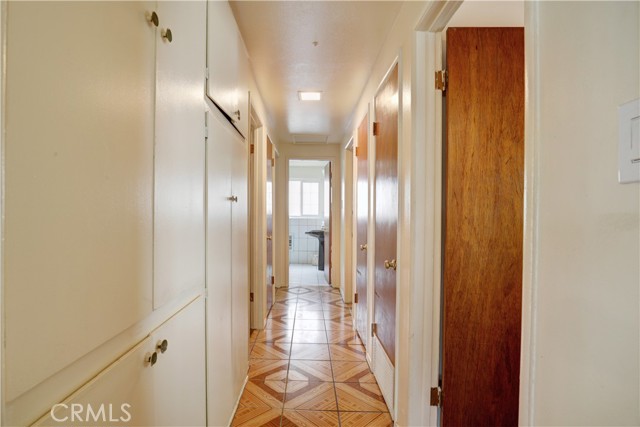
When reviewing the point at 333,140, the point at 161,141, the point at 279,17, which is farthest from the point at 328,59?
the point at 333,140

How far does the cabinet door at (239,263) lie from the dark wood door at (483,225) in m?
1.17

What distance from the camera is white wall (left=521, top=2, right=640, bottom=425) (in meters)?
0.51

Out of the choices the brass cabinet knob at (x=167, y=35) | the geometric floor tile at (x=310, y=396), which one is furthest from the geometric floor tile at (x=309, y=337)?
the brass cabinet knob at (x=167, y=35)

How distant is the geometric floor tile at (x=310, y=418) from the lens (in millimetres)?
1820

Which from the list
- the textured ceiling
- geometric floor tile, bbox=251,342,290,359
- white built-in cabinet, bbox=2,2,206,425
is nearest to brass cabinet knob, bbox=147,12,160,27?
white built-in cabinet, bbox=2,2,206,425

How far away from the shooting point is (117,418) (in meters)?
0.70

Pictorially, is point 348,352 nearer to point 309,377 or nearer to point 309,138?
point 309,377

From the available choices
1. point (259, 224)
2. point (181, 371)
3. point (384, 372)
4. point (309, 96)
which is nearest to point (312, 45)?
point (309, 96)

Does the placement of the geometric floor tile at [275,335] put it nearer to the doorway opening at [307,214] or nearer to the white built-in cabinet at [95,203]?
the white built-in cabinet at [95,203]

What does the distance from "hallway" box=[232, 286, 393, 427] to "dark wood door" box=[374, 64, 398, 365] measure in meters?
0.40

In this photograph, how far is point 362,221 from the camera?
117 inches

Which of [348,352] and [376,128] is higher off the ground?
[376,128]

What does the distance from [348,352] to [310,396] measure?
75 centimetres

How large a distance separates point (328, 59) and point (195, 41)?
136cm
